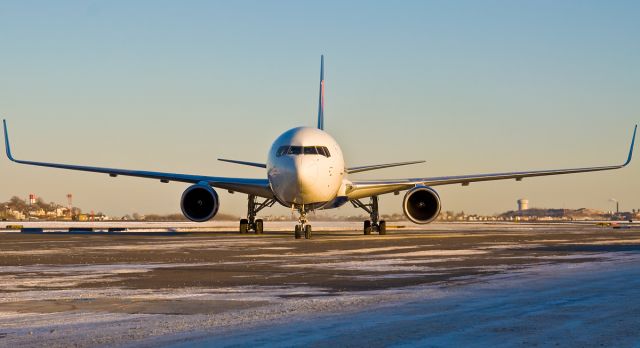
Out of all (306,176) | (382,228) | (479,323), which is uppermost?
(306,176)

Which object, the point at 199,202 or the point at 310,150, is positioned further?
the point at 199,202

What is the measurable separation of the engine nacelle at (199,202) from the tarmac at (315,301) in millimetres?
16602

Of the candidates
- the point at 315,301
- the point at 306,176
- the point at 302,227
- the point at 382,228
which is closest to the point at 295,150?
the point at 306,176

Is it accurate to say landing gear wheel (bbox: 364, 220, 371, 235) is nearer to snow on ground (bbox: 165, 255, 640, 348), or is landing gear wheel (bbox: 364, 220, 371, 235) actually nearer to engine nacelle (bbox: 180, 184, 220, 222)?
engine nacelle (bbox: 180, 184, 220, 222)

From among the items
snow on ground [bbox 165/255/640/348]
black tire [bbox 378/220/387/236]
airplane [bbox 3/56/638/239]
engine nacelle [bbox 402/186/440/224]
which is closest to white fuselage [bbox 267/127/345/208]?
airplane [bbox 3/56/638/239]

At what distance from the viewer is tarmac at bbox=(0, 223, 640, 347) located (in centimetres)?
680

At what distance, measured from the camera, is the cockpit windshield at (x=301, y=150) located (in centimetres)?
3016

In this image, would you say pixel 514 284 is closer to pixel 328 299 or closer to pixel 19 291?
pixel 328 299

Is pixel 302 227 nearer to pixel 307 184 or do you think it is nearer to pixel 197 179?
pixel 307 184

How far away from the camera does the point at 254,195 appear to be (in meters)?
35.7

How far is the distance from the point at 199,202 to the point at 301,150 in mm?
5753

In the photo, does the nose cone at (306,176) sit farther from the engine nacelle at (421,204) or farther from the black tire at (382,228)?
the black tire at (382,228)

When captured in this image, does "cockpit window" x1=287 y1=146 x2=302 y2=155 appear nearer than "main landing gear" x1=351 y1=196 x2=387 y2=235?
Yes

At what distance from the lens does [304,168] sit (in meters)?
29.5
